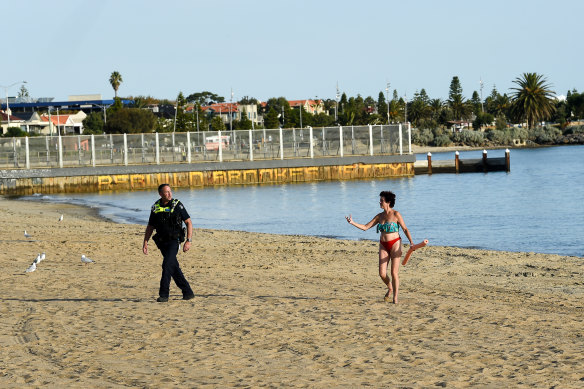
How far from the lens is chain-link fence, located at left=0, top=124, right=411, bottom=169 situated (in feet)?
185

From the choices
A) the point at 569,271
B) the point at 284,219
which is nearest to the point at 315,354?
the point at 569,271

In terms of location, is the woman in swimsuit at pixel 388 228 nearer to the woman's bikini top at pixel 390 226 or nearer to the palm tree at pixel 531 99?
the woman's bikini top at pixel 390 226

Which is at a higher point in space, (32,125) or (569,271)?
(32,125)

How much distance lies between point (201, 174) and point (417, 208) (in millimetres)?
22634

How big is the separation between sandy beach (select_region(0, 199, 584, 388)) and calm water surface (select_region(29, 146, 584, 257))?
→ 834 centimetres

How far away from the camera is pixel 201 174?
5834 cm

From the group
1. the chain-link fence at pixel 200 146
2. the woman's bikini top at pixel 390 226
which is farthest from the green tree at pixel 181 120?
the woman's bikini top at pixel 390 226

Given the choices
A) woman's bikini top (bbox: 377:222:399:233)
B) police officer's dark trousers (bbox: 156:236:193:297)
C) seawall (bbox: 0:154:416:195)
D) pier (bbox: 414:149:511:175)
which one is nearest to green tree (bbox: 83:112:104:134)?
pier (bbox: 414:149:511:175)

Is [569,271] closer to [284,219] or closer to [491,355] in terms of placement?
[491,355]

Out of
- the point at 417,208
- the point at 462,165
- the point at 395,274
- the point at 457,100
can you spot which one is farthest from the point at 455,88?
the point at 395,274

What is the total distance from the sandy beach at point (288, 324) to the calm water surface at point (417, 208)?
27.4 feet

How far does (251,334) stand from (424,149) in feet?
496

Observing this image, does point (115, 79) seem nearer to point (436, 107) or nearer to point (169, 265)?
point (436, 107)

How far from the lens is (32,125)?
12412 centimetres
